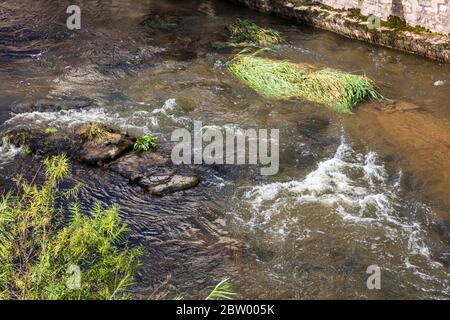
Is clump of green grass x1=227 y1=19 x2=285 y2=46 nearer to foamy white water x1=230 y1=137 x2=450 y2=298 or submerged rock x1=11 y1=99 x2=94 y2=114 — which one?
submerged rock x1=11 y1=99 x2=94 y2=114

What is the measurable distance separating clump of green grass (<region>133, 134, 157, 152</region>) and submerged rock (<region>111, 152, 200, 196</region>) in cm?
12

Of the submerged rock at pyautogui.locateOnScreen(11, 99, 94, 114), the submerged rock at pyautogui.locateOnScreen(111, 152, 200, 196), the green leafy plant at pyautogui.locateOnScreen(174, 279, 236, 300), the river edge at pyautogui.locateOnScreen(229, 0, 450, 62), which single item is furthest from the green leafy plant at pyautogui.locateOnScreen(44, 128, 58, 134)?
the river edge at pyautogui.locateOnScreen(229, 0, 450, 62)

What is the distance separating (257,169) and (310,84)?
121 inches

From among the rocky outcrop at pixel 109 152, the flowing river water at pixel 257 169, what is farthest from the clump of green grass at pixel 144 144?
the flowing river water at pixel 257 169

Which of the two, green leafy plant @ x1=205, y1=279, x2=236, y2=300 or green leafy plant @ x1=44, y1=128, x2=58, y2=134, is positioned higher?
green leafy plant @ x1=205, y1=279, x2=236, y2=300

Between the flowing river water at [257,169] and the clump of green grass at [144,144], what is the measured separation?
0.21 metres

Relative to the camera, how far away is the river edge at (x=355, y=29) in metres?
12.1

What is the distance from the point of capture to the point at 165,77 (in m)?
11.5

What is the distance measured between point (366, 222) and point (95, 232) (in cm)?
397

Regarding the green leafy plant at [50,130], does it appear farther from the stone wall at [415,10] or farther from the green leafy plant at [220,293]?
the stone wall at [415,10]

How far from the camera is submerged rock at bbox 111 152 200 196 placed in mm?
8148

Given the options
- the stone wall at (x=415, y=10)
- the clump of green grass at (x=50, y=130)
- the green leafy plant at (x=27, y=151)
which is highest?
the stone wall at (x=415, y=10)

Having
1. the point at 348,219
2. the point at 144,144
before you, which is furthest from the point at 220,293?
the point at 144,144
